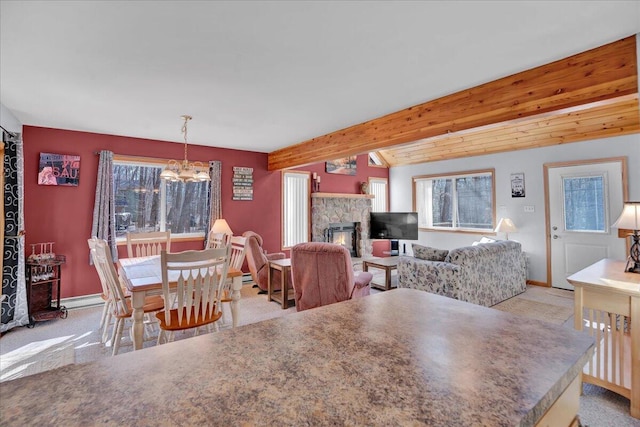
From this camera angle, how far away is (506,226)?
5.35 meters

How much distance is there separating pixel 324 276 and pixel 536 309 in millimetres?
2998

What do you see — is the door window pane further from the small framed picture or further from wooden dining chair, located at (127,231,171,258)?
wooden dining chair, located at (127,231,171,258)

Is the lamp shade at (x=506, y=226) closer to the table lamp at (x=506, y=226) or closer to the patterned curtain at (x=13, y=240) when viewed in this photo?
the table lamp at (x=506, y=226)

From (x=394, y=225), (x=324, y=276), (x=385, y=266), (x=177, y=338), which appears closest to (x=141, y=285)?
(x=177, y=338)

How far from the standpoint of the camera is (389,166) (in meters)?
7.96

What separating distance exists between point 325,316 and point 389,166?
718 cm

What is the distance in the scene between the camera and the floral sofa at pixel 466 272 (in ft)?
11.7

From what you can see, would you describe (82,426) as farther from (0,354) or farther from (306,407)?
(0,354)

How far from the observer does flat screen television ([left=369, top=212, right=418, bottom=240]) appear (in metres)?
6.52

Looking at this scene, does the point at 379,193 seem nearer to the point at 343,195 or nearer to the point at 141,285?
the point at 343,195

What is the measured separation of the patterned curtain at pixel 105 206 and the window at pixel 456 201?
607 cm

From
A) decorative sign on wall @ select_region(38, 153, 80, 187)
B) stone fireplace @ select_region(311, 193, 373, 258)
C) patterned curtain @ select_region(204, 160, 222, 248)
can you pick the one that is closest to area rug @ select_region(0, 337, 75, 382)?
decorative sign on wall @ select_region(38, 153, 80, 187)

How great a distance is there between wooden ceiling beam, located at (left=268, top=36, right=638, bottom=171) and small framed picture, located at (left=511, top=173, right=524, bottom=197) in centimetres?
339

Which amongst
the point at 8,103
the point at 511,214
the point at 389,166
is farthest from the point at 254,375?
the point at 389,166
